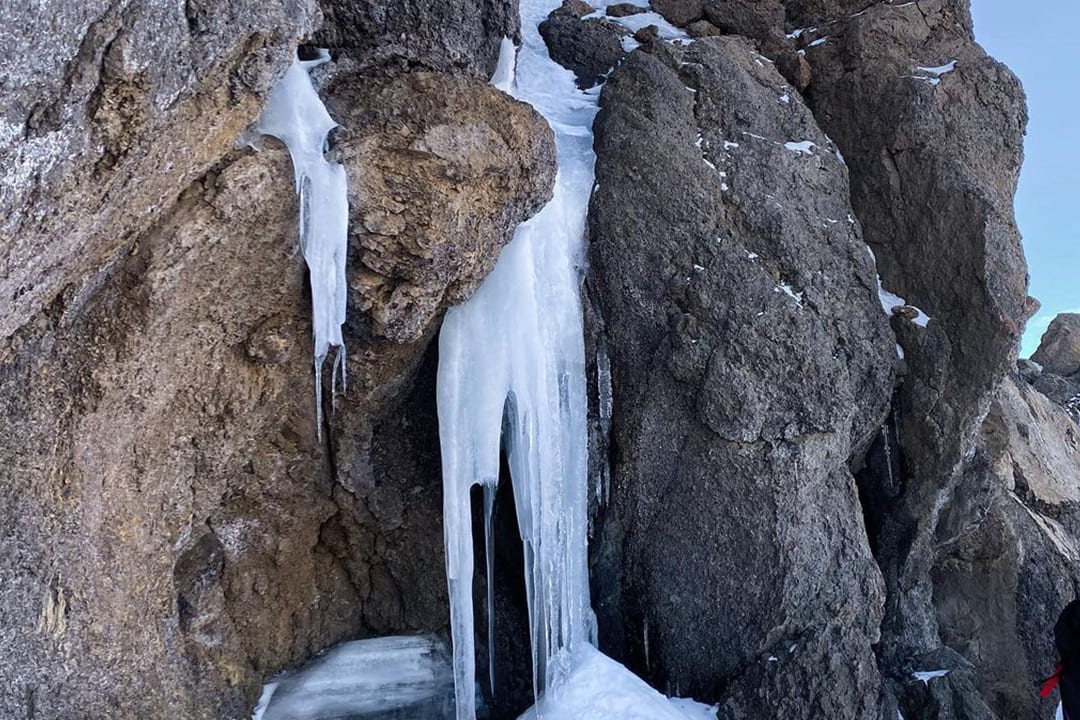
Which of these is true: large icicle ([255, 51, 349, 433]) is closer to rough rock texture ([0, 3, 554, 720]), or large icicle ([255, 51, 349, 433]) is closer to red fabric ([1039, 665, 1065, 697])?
rough rock texture ([0, 3, 554, 720])

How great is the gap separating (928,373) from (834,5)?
4826 millimetres

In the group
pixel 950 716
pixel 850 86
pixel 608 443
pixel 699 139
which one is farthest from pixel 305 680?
pixel 850 86

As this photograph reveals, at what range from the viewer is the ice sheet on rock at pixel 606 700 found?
20.6 feet

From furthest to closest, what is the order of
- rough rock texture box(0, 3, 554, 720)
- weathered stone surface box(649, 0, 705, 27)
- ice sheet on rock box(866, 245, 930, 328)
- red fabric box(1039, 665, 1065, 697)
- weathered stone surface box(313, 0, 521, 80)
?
weathered stone surface box(649, 0, 705, 27) → ice sheet on rock box(866, 245, 930, 328) → red fabric box(1039, 665, 1065, 697) → weathered stone surface box(313, 0, 521, 80) → rough rock texture box(0, 3, 554, 720)

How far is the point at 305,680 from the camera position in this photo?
24.5 ft

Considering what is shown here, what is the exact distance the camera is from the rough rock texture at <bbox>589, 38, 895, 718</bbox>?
6922mm

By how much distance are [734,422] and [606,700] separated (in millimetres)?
2373

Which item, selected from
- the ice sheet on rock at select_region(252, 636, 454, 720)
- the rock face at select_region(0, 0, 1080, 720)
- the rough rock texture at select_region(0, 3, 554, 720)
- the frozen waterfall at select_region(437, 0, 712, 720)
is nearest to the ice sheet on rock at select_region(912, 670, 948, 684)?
the rock face at select_region(0, 0, 1080, 720)

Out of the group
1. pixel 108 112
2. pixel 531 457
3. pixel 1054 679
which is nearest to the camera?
pixel 108 112

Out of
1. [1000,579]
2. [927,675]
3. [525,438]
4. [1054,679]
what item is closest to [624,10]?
[525,438]

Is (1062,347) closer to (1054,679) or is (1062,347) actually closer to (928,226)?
(928,226)

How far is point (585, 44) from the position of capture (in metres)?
10.3

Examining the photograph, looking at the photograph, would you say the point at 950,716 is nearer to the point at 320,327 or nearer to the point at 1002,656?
the point at 1002,656

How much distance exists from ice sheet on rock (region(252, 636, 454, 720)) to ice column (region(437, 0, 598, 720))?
990 mm
